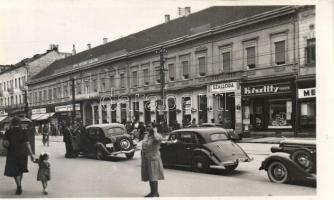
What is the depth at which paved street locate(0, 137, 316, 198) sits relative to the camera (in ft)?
23.3

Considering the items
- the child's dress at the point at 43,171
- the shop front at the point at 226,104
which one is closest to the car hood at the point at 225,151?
the child's dress at the point at 43,171

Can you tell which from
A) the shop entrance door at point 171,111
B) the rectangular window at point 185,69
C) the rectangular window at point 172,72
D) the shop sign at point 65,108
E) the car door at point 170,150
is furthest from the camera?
the shop sign at point 65,108

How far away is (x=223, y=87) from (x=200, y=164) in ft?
36.1

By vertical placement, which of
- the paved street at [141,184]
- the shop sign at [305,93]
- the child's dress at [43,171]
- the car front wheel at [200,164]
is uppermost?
the shop sign at [305,93]

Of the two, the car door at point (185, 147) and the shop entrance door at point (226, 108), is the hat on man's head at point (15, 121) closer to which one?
the car door at point (185, 147)

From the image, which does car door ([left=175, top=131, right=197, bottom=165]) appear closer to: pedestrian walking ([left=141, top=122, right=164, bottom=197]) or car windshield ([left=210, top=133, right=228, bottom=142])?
car windshield ([left=210, top=133, right=228, bottom=142])

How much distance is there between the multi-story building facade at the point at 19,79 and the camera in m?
29.6

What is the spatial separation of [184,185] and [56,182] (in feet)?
8.81

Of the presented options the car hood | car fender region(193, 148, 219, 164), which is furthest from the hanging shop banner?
car fender region(193, 148, 219, 164)

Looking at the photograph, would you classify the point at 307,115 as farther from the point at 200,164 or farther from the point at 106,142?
the point at 200,164

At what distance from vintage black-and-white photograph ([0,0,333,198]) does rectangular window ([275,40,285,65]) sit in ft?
0.15

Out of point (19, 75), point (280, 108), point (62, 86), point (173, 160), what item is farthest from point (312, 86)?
point (19, 75)

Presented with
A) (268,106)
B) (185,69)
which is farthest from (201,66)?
(268,106)

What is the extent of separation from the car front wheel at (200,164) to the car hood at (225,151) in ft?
0.94
